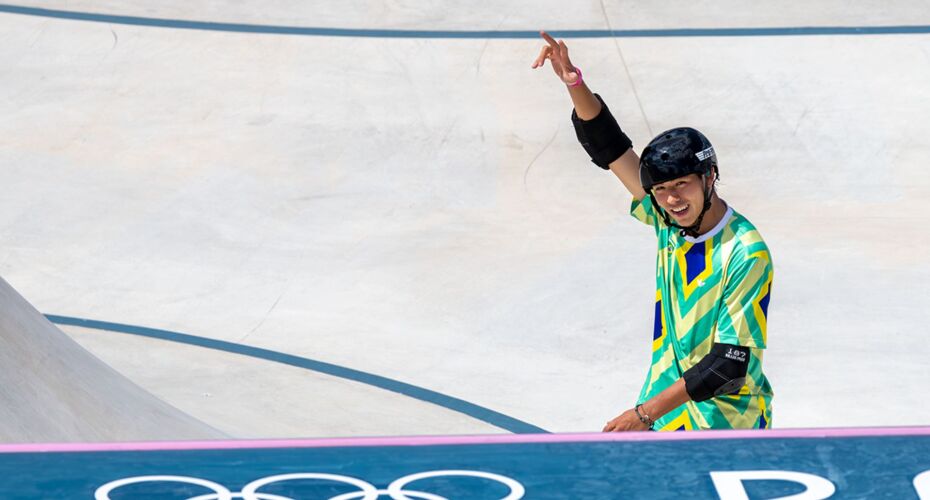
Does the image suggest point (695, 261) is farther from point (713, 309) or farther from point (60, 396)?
point (60, 396)

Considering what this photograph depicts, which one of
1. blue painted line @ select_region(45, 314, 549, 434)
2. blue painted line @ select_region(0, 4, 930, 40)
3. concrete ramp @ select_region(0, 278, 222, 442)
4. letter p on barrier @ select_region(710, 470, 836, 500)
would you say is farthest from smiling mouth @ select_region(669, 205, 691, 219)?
blue painted line @ select_region(0, 4, 930, 40)

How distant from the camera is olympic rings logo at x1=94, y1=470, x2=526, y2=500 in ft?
6.61

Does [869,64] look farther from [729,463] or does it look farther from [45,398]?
[729,463]

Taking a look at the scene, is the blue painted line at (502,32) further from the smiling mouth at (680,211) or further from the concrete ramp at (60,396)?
the smiling mouth at (680,211)

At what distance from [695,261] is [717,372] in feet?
0.81

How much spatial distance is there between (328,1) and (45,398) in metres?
6.24

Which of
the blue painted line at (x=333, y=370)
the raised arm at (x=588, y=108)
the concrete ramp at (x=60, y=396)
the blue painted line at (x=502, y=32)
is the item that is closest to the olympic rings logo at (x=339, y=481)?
the raised arm at (x=588, y=108)

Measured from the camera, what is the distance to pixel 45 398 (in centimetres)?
395

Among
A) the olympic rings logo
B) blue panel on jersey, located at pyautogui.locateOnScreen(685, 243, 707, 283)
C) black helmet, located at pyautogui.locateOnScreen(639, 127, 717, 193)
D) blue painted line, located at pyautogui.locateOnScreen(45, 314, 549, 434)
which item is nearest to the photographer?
the olympic rings logo

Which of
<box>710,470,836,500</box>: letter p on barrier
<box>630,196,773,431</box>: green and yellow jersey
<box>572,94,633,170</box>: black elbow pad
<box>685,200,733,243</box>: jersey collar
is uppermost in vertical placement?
<box>572,94,633,170</box>: black elbow pad

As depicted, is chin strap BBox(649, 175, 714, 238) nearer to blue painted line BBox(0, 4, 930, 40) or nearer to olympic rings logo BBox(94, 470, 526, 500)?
olympic rings logo BBox(94, 470, 526, 500)

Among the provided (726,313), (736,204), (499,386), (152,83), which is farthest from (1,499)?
(152,83)

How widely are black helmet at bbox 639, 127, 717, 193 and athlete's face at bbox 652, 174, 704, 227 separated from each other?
17mm

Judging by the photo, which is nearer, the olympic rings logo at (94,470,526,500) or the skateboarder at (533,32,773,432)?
the olympic rings logo at (94,470,526,500)
